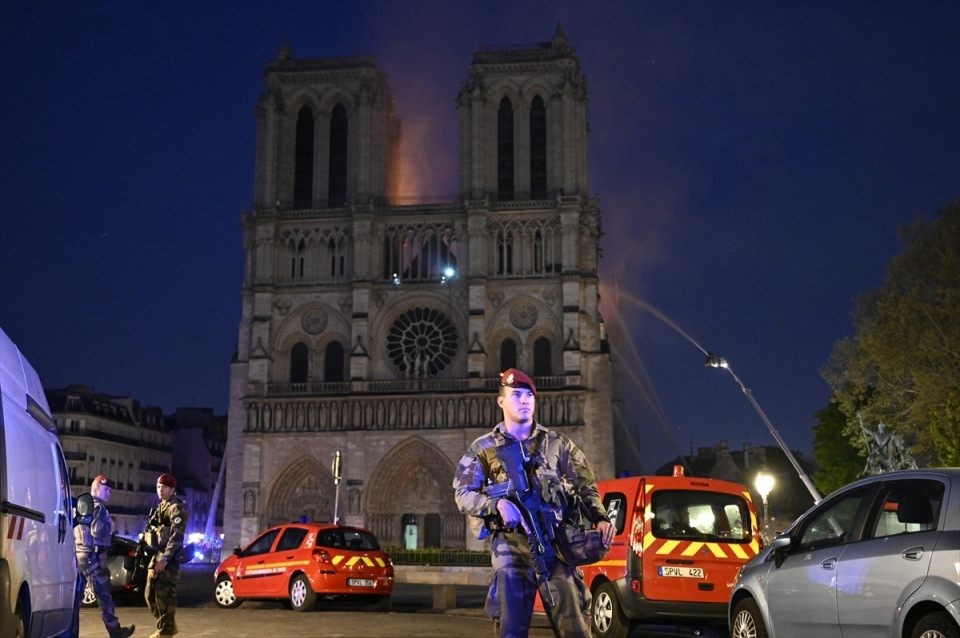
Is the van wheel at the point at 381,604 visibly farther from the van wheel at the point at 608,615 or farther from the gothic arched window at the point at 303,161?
the gothic arched window at the point at 303,161

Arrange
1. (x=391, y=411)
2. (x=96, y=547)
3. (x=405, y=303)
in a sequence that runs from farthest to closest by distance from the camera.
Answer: (x=405, y=303) → (x=391, y=411) → (x=96, y=547)

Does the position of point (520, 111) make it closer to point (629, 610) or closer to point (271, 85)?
point (271, 85)

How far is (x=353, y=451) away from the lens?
4406 centimetres

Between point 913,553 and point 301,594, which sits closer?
point 913,553

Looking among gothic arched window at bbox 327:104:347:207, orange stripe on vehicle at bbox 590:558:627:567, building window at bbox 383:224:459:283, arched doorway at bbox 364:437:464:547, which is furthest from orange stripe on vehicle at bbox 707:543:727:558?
gothic arched window at bbox 327:104:347:207

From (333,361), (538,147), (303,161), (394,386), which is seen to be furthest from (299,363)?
(538,147)

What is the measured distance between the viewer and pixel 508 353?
1778 inches

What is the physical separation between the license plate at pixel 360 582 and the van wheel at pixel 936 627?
10.2 m

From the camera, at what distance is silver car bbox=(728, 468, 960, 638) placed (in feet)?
19.9

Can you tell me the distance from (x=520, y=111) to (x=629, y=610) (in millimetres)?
38521

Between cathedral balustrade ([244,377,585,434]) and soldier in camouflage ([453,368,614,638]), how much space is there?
36.7 m

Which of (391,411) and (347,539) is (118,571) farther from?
(391,411)

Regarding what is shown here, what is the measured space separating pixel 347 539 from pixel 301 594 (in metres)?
1.01

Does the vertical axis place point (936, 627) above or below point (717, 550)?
below
